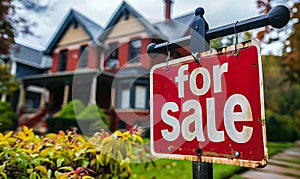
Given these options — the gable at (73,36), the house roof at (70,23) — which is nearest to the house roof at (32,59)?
the house roof at (70,23)

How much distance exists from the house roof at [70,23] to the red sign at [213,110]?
13.0 metres

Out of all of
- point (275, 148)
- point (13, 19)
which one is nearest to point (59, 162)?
point (275, 148)

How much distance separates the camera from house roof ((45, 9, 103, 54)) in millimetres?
13688

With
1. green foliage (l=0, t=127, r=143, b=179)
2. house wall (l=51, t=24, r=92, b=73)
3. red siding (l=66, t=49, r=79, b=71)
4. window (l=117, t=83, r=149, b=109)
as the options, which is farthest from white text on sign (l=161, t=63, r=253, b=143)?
red siding (l=66, t=49, r=79, b=71)

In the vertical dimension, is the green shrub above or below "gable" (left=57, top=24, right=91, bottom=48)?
below

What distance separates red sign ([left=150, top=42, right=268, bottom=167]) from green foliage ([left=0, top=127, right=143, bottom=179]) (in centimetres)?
59

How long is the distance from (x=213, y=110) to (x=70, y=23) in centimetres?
1545

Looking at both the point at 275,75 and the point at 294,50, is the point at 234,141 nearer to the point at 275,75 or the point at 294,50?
the point at 294,50

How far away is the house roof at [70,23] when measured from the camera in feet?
44.9

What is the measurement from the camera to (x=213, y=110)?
83 cm

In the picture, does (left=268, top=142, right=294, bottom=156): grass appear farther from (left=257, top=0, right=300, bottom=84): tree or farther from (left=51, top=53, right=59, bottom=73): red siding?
(left=51, top=53, right=59, bottom=73): red siding

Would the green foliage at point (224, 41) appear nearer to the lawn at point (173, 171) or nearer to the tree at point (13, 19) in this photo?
the lawn at point (173, 171)

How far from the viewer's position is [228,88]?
81cm

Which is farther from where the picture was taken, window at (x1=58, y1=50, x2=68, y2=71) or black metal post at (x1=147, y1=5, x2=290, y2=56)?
window at (x1=58, y1=50, x2=68, y2=71)
